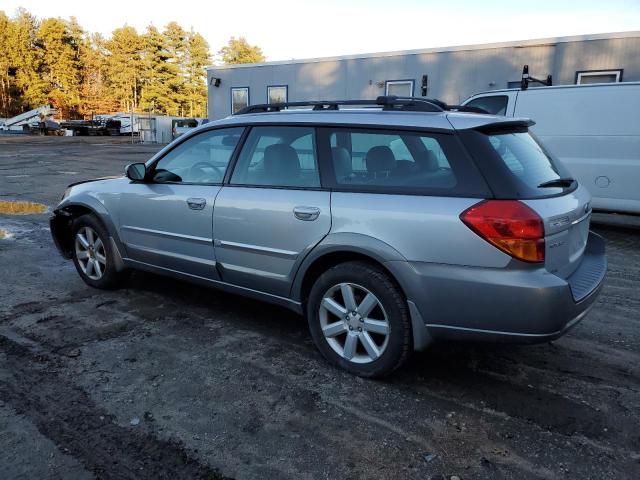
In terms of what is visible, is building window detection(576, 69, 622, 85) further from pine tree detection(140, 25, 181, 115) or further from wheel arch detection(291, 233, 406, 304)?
pine tree detection(140, 25, 181, 115)

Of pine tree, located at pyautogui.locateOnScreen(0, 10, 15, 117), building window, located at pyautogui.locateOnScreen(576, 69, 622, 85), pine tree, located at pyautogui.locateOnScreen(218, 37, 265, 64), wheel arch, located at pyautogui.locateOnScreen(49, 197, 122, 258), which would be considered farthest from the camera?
pine tree, located at pyautogui.locateOnScreen(218, 37, 265, 64)

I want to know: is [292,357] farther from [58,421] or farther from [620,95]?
[620,95]

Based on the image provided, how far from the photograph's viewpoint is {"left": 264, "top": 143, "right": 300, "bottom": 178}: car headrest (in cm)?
356

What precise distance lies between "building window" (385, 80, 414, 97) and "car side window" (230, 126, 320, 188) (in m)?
12.5

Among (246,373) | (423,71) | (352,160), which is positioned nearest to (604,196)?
(352,160)

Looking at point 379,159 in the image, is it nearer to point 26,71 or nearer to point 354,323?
point 354,323

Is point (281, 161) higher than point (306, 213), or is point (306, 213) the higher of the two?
point (281, 161)

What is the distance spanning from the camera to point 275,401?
295 centimetres

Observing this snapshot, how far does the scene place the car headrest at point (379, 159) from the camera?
323 cm

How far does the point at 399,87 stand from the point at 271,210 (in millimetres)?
13269

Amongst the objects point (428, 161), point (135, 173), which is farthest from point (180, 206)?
point (428, 161)

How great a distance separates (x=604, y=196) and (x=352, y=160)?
18.7 feet

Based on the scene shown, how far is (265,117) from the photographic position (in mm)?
3855

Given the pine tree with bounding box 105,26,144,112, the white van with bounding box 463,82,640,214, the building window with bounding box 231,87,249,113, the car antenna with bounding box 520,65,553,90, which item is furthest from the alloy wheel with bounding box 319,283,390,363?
the pine tree with bounding box 105,26,144,112
